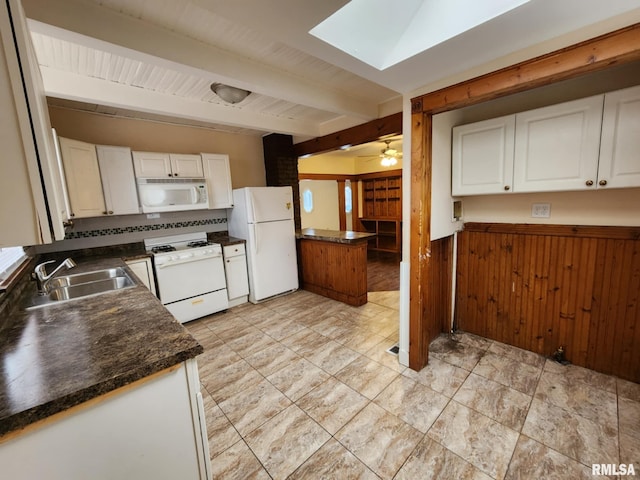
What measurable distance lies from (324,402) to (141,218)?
308 cm

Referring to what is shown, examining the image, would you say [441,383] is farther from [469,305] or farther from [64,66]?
[64,66]

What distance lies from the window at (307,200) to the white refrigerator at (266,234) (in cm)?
233

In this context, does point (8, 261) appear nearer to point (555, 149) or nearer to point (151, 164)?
point (151, 164)

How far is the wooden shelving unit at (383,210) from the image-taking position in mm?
6473

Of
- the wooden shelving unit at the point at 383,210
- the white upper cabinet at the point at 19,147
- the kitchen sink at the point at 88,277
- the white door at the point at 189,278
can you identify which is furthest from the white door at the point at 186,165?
the wooden shelving unit at the point at 383,210

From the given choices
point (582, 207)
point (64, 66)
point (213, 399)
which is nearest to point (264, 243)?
point (213, 399)

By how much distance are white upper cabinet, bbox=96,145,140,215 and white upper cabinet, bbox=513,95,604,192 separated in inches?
146

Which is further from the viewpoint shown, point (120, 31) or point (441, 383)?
point (441, 383)

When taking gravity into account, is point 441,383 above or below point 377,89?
below

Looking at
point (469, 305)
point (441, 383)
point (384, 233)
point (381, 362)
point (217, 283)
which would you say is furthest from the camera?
point (384, 233)

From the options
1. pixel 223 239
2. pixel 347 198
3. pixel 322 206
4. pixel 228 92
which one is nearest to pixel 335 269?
pixel 223 239

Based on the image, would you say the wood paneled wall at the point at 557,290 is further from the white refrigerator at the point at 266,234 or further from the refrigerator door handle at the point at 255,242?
the refrigerator door handle at the point at 255,242

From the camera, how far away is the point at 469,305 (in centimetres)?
272

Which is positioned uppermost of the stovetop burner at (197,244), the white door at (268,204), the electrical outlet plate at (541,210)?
the white door at (268,204)
